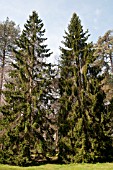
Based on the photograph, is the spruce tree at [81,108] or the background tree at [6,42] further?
the background tree at [6,42]

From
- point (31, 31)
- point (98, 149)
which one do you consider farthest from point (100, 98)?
point (31, 31)

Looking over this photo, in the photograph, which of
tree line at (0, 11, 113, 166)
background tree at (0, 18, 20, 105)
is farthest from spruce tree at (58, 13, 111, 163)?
background tree at (0, 18, 20, 105)

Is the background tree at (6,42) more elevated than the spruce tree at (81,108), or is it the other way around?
the background tree at (6,42)

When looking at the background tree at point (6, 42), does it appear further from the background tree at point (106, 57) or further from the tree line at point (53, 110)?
the background tree at point (106, 57)

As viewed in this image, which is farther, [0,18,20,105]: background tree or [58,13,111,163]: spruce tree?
[0,18,20,105]: background tree

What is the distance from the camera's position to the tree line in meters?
20.2

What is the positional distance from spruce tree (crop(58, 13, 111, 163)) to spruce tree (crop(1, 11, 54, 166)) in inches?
54.7

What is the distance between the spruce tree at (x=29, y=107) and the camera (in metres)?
20.1

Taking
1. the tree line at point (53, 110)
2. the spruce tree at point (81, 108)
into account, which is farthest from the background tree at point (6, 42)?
the spruce tree at point (81, 108)

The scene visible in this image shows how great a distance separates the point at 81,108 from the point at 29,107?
183 inches

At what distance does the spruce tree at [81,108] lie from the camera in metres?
20.3

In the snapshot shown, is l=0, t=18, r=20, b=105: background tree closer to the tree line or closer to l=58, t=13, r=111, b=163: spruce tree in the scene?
the tree line

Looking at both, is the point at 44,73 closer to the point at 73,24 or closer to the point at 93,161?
the point at 73,24

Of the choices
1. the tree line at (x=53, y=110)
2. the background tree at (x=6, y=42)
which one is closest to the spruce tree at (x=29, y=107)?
the tree line at (x=53, y=110)
